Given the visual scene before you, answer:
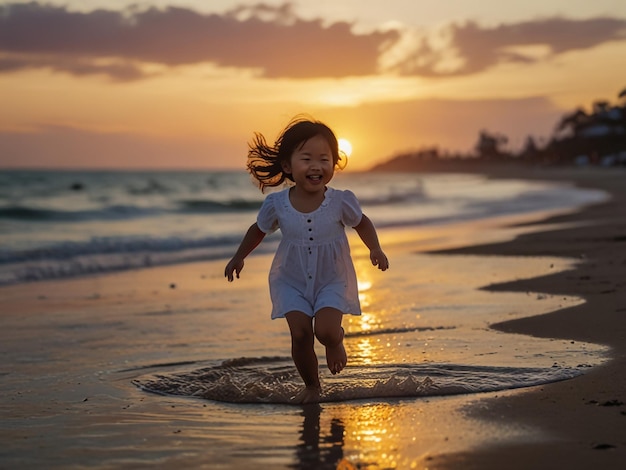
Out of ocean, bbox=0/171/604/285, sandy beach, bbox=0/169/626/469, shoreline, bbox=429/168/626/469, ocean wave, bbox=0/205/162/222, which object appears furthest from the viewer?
ocean wave, bbox=0/205/162/222

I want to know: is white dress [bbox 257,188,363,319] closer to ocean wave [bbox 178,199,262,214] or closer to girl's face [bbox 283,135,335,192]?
girl's face [bbox 283,135,335,192]

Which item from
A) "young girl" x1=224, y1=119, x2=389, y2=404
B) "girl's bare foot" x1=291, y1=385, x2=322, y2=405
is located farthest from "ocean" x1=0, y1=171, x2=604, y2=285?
"girl's bare foot" x1=291, y1=385, x2=322, y2=405

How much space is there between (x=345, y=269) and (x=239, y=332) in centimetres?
221

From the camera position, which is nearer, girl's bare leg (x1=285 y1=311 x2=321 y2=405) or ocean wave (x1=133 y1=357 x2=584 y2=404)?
ocean wave (x1=133 y1=357 x2=584 y2=404)

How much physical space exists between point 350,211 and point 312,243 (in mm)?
279

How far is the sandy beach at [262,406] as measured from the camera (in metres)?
3.70

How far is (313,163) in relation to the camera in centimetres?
516

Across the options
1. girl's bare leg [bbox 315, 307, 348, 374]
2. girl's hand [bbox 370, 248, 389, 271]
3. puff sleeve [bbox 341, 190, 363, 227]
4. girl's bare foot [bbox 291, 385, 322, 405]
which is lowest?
girl's bare foot [bbox 291, 385, 322, 405]

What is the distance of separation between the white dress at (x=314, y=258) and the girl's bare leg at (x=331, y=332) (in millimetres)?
69

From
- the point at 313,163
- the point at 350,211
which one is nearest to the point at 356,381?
the point at 350,211

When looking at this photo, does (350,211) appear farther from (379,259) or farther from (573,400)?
(573,400)

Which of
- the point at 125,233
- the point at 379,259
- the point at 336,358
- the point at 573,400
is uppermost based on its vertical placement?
Result: the point at 379,259

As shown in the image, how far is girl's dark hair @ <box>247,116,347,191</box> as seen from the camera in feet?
17.0

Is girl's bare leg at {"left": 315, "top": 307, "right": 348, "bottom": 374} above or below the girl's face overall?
below
